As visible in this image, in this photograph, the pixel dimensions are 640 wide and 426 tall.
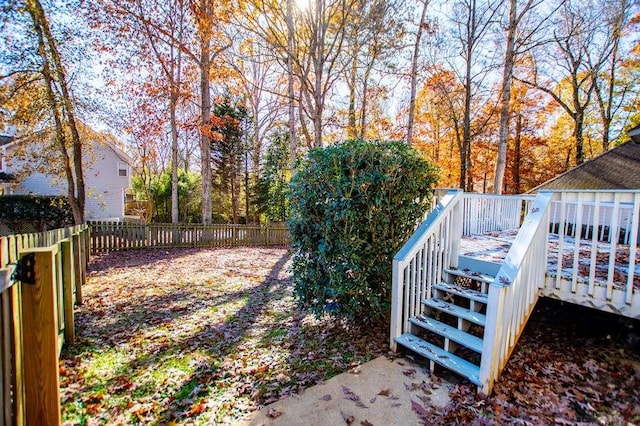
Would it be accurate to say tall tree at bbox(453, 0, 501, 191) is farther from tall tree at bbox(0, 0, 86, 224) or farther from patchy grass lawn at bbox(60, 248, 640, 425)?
tall tree at bbox(0, 0, 86, 224)

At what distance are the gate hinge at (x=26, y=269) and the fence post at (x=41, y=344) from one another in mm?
17

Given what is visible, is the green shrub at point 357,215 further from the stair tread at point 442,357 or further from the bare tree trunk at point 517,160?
the bare tree trunk at point 517,160

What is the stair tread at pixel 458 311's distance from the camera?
3141 millimetres

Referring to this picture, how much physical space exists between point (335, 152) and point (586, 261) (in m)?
3.83

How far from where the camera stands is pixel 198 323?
14.0 feet

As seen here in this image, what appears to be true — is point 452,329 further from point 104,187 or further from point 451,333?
point 104,187

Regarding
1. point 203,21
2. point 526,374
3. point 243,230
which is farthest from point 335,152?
point 243,230

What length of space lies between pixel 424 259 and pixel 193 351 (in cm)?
290

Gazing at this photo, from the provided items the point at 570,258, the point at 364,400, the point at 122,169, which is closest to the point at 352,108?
the point at 570,258

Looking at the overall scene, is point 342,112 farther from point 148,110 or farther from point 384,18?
point 148,110

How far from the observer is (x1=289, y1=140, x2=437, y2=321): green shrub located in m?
3.47

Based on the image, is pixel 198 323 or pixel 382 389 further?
pixel 198 323

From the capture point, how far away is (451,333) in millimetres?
3102

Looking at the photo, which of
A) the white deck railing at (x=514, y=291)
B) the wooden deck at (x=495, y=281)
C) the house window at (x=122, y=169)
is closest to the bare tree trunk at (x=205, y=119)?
the house window at (x=122, y=169)
